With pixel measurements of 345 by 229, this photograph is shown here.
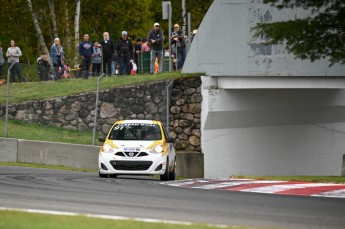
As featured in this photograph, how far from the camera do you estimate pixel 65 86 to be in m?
36.4

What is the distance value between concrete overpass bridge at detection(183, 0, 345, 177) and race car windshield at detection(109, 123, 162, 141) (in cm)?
614

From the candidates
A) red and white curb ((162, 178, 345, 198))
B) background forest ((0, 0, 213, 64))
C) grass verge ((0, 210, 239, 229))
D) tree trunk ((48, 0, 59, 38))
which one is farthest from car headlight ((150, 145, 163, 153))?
tree trunk ((48, 0, 59, 38))

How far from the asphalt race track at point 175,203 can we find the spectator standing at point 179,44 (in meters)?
14.2

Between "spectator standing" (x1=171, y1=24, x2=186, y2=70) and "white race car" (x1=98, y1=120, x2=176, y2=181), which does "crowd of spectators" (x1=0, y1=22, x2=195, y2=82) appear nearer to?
"spectator standing" (x1=171, y1=24, x2=186, y2=70)

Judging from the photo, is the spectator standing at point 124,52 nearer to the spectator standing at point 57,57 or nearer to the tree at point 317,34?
the spectator standing at point 57,57

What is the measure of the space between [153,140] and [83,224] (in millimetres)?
13292

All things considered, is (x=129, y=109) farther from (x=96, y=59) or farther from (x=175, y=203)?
(x=175, y=203)

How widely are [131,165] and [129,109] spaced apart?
8.39 m

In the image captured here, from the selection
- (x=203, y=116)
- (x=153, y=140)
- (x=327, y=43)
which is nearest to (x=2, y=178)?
(x=153, y=140)

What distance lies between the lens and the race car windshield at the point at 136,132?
2778 cm

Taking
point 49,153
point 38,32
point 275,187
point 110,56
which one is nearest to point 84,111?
point 49,153

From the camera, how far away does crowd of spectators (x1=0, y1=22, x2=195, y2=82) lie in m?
36.8

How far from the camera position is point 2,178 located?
23.5m

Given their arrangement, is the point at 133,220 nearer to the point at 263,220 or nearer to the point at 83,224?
the point at 83,224
